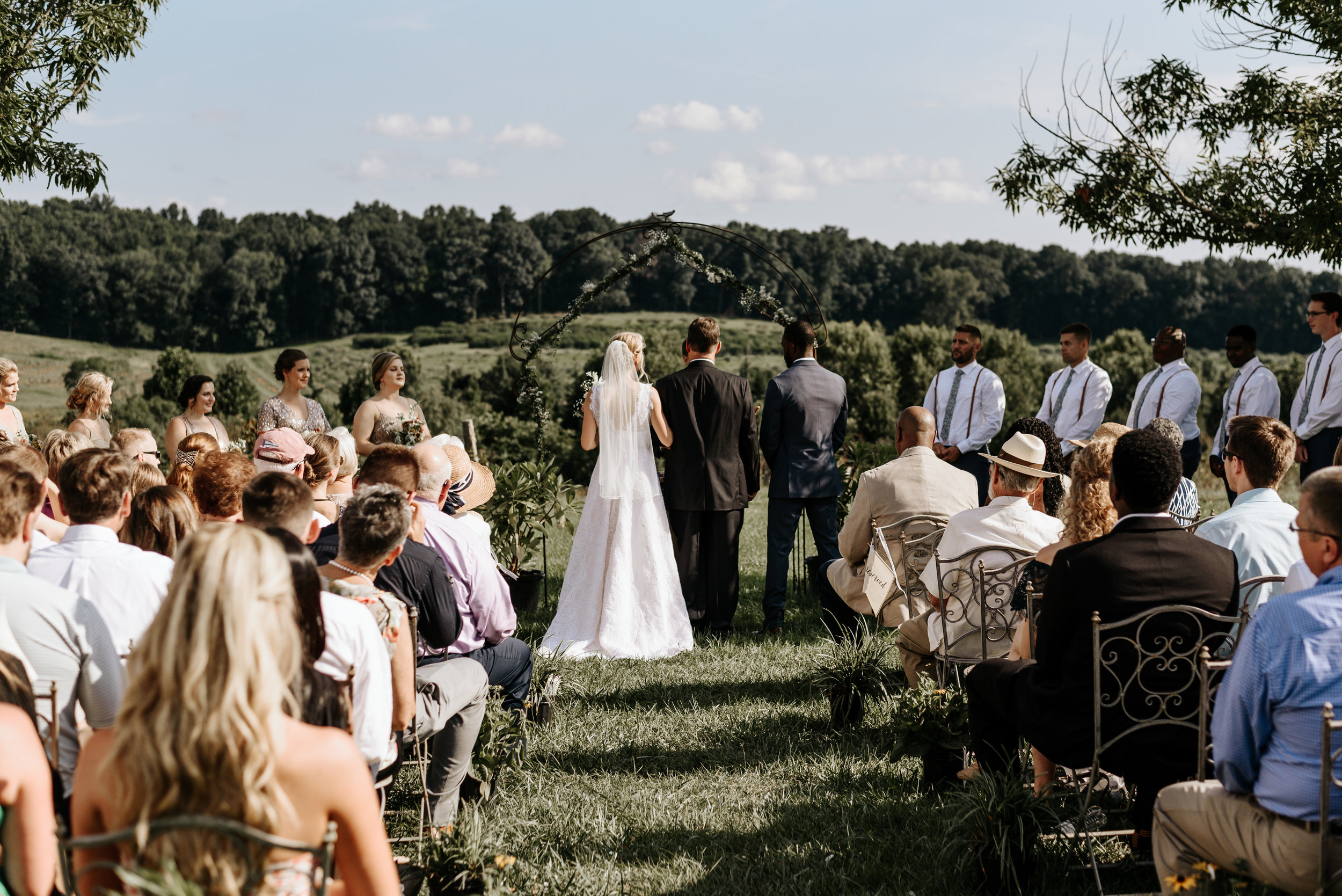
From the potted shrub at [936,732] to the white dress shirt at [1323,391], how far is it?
5.19 m

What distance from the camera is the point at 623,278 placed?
8977 millimetres

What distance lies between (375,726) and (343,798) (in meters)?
1.10

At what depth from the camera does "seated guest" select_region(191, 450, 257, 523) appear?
3867mm

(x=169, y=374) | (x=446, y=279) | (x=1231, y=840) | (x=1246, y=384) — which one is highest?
(x=446, y=279)

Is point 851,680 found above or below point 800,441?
below

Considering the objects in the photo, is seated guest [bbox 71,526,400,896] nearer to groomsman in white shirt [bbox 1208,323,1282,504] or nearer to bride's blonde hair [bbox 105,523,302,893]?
bride's blonde hair [bbox 105,523,302,893]

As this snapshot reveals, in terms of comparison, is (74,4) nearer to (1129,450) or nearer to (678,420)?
(678,420)

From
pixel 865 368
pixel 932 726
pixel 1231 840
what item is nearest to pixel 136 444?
pixel 932 726

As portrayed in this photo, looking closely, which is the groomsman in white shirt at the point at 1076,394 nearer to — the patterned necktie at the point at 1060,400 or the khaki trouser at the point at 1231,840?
the patterned necktie at the point at 1060,400

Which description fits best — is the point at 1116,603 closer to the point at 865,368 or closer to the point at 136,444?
the point at 136,444

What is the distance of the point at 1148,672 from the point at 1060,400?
261 inches

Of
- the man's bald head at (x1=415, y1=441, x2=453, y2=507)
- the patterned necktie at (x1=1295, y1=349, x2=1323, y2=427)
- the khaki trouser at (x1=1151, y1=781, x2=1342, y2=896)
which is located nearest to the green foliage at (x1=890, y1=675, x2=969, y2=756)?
the khaki trouser at (x1=1151, y1=781, x2=1342, y2=896)

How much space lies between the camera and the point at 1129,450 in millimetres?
3098

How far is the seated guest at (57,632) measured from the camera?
2.54 meters
